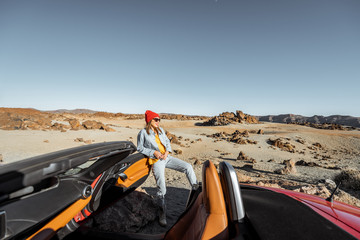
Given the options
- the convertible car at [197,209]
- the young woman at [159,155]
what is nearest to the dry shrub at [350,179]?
the convertible car at [197,209]

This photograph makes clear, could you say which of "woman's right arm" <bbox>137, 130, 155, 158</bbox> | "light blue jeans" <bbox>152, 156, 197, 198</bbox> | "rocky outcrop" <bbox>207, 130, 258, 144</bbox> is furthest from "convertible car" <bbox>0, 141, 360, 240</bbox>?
"rocky outcrop" <bbox>207, 130, 258, 144</bbox>

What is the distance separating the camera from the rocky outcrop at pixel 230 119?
36156 millimetres

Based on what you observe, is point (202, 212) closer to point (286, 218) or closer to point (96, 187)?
point (286, 218)

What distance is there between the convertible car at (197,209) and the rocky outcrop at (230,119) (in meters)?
34.7

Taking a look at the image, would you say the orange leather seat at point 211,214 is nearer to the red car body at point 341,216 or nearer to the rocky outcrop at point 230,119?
the red car body at point 341,216

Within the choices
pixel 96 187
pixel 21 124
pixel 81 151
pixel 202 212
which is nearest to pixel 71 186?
pixel 96 187

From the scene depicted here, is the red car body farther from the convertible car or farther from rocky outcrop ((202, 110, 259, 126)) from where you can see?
rocky outcrop ((202, 110, 259, 126))

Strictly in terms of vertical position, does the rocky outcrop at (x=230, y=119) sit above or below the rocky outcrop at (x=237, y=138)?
above

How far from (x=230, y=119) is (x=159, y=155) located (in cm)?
3839

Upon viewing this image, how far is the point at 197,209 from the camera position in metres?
1.34

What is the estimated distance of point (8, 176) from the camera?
0.74 metres

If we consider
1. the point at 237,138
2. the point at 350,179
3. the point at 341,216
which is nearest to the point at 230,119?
the point at 237,138

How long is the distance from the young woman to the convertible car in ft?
3.16

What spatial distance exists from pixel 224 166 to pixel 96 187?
5.04 feet
